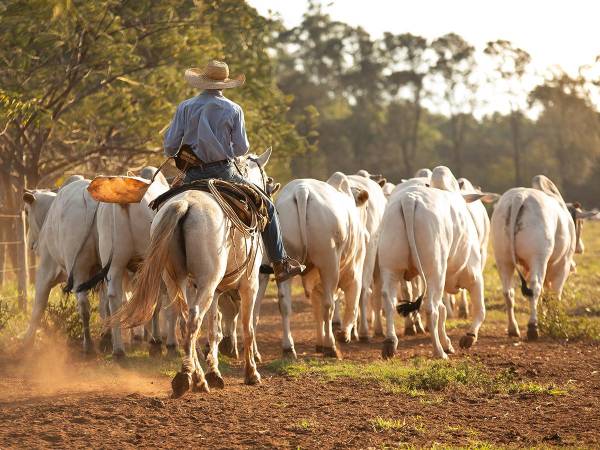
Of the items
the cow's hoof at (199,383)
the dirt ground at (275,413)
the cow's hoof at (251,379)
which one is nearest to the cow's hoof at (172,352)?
the dirt ground at (275,413)

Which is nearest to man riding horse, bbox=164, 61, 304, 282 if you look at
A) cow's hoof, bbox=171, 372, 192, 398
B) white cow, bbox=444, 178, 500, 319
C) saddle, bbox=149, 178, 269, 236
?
saddle, bbox=149, 178, 269, 236

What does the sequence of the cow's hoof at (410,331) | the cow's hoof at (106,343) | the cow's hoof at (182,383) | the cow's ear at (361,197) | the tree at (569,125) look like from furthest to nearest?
the tree at (569,125) → the cow's hoof at (410,331) → the cow's ear at (361,197) → the cow's hoof at (106,343) → the cow's hoof at (182,383)

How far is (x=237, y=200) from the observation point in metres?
8.41

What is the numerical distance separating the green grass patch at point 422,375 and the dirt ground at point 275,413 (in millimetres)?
150

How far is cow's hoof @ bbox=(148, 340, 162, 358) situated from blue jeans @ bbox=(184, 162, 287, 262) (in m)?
2.42

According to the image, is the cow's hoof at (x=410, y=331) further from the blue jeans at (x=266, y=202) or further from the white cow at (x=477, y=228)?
the blue jeans at (x=266, y=202)

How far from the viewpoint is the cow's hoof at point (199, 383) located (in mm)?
8208

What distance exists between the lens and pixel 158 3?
16.3m

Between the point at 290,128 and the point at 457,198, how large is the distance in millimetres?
9174

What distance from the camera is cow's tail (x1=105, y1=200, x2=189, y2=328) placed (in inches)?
296

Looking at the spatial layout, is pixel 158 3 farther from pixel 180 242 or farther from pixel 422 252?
pixel 180 242

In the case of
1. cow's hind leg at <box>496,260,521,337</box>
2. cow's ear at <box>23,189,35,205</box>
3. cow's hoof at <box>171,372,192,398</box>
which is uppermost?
cow's ear at <box>23,189,35,205</box>

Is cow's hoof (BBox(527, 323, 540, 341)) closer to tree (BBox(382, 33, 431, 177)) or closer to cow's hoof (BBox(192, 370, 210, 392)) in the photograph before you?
cow's hoof (BBox(192, 370, 210, 392))

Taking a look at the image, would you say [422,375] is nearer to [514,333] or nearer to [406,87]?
[514,333]
